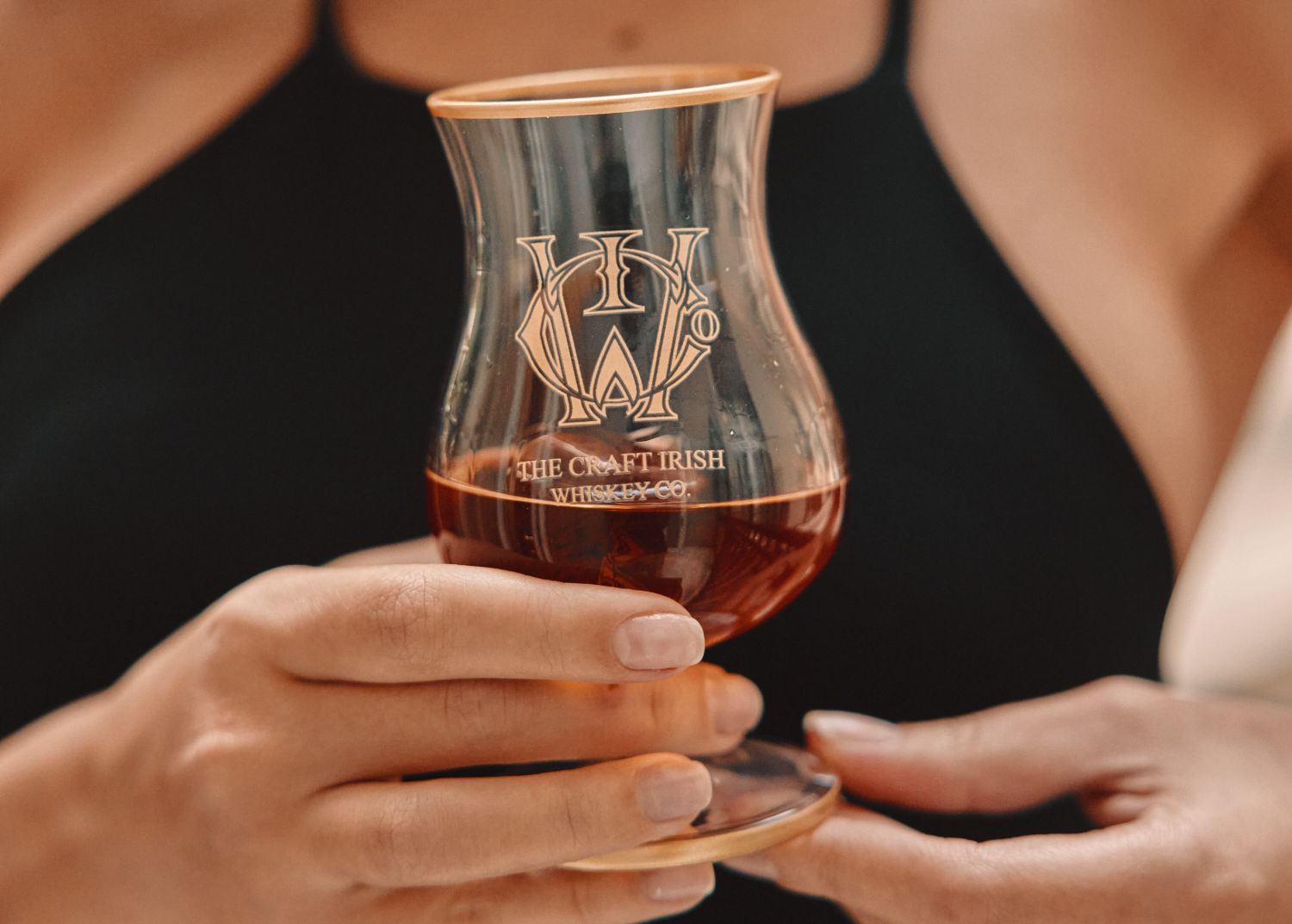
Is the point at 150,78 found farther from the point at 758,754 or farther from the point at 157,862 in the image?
the point at 758,754

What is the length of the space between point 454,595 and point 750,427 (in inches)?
7.2

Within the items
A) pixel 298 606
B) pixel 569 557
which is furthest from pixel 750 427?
pixel 298 606

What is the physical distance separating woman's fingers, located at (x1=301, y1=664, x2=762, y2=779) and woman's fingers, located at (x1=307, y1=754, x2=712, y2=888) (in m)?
0.02

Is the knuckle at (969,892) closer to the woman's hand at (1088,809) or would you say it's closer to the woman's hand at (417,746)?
the woman's hand at (1088,809)

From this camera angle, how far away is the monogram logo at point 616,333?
61 cm

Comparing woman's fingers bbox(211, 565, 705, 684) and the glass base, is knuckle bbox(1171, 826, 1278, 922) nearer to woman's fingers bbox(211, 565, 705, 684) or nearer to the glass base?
the glass base

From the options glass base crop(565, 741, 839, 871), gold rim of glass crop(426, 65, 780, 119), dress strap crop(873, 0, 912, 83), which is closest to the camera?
gold rim of glass crop(426, 65, 780, 119)

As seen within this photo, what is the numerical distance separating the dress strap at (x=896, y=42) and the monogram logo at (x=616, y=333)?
50 centimetres

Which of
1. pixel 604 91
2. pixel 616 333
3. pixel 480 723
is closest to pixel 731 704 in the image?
pixel 480 723

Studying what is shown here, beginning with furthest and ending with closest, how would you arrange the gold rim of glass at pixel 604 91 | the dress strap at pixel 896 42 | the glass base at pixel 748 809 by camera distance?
the dress strap at pixel 896 42
the glass base at pixel 748 809
the gold rim of glass at pixel 604 91

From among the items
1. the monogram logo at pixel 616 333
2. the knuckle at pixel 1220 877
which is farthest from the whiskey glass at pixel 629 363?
the knuckle at pixel 1220 877

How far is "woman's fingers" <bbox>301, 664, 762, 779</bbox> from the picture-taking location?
0.66 meters

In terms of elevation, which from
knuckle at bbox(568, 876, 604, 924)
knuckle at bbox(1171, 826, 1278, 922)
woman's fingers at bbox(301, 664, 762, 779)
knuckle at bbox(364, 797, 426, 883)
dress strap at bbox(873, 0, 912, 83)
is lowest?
knuckle at bbox(1171, 826, 1278, 922)

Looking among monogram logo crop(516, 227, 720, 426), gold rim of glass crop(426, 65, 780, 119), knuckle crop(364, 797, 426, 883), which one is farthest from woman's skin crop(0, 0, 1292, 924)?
gold rim of glass crop(426, 65, 780, 119)
